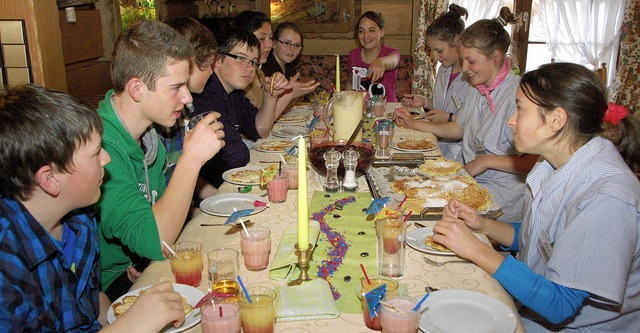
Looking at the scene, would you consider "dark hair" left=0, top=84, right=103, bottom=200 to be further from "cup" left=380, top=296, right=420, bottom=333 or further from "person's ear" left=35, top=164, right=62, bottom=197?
"cup" left=380, top=296, right=420, bottom=333

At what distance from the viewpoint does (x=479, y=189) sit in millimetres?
2057

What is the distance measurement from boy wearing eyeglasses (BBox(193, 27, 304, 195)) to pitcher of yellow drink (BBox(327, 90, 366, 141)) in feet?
1.59

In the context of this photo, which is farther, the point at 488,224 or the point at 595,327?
the point at 488,224

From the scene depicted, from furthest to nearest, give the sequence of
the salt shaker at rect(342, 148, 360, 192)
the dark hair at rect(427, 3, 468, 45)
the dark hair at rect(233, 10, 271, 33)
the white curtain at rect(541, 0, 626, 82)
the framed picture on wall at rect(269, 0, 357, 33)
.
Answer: the framed picture on wall at rect(269, 0, 357, 33) → the white curtain at rect(541, 0, 626, 82) → the dark hair at rect(233, 10, 271, 33) → the dark hair at rect(427, 3, 468, 45) → the salt shaker at rect(342, 148, 360, 192)

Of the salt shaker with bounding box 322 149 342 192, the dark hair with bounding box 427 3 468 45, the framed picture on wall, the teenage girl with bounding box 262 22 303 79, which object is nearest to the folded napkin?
the salt shaker with bounding box 322 149 342 192

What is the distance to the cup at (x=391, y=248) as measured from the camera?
145cm

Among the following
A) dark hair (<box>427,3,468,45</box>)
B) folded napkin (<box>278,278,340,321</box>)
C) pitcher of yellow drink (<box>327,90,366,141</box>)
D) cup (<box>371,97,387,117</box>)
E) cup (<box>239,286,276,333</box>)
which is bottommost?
folded napkin (<box>278,278,340,321</box>)

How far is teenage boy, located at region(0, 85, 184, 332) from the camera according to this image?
115cm

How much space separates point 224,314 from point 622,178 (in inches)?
42.6

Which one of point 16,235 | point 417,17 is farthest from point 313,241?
point 417,17

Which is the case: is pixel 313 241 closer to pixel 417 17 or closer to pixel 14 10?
pixel 14 10

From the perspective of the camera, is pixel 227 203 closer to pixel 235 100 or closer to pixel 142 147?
pixel 142 147

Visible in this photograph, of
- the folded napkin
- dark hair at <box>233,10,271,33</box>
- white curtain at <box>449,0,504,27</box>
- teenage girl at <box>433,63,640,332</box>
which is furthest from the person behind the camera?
white curtain at <box>449,0,504,27</box>

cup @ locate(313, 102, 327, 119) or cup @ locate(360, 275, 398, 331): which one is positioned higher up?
cup @ locate(313, 102, 327, 119)
